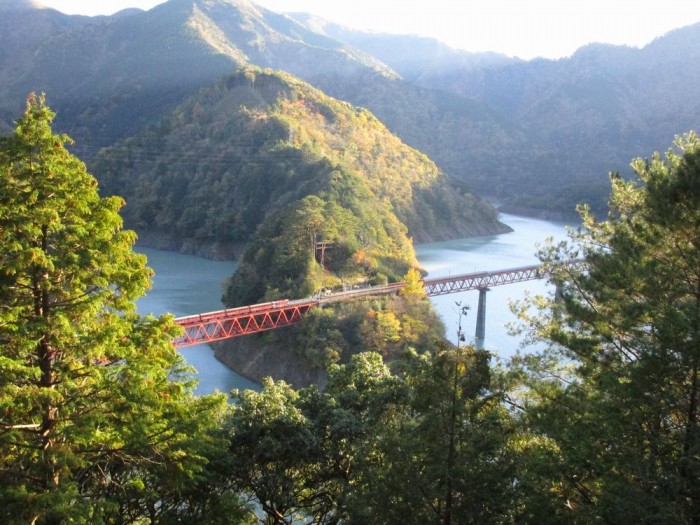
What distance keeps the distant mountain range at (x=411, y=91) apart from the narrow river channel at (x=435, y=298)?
592 inches

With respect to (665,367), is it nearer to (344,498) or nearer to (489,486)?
(489,486)

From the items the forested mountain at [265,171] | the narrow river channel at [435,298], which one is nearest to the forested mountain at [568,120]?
the forested mountain at [265,171]

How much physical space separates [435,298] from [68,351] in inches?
1195

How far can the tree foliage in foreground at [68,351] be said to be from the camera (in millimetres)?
4672

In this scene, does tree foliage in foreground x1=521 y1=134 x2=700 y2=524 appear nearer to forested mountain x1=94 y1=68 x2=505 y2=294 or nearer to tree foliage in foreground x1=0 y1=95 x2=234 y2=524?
tree foliage in foreground x1=0 y1=95 x2=234 y2=524

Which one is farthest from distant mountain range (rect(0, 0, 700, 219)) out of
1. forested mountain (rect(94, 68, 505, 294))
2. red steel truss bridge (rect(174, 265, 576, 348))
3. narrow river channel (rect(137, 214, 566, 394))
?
red steel truss bridge (rect(174, 265, 576, 348))

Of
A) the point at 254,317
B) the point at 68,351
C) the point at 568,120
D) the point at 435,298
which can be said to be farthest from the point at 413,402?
the point at 568,120

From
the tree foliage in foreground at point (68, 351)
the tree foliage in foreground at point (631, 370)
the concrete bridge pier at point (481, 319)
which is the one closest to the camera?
the tree foliage in foreground at point (68, 351)

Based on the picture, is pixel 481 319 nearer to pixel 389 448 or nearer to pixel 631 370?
pixel 389 448

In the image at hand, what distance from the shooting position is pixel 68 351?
198 inches

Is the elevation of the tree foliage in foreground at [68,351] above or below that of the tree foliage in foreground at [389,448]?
above

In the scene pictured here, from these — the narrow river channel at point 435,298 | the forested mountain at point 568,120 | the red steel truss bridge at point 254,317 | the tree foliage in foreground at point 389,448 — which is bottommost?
the narrow river channel at point 435,298

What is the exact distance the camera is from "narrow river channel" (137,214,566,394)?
971 inches

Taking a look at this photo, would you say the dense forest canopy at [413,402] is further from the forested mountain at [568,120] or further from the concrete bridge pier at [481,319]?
the forested mountain at [568,120]
